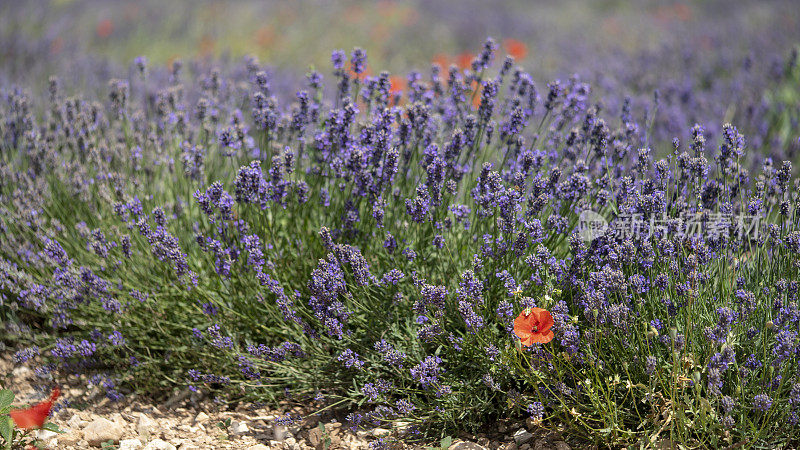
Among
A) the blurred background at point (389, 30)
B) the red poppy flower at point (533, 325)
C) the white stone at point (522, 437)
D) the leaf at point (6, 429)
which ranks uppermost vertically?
the blurred background at point (389, 30)

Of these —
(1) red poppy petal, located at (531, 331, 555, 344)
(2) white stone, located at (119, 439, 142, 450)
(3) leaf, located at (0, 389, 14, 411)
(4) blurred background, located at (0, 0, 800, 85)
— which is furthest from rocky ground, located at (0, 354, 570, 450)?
(4) blurred background, located at (0, 0, 800, 85)

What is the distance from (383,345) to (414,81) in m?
1.36

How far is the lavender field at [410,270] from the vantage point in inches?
81.7

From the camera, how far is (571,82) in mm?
2988

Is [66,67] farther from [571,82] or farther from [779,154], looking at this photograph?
[779,154]

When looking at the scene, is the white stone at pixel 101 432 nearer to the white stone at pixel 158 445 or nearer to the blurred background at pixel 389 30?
the white stone at pixel 158 445

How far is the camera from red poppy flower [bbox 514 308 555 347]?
1967 mm

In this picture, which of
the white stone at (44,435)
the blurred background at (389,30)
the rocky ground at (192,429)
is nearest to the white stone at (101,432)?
the rocky ground at (192,429)

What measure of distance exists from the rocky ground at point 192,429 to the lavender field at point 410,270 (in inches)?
1.0

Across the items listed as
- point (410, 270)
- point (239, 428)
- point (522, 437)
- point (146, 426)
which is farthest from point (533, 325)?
point (146, 426)

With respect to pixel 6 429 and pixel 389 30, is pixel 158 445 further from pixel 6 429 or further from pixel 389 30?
pixel 389 30

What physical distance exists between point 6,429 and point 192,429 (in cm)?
70

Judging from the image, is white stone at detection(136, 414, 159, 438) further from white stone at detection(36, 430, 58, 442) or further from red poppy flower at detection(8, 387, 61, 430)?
red poppy flower at detection(8, 387, 61, 430)

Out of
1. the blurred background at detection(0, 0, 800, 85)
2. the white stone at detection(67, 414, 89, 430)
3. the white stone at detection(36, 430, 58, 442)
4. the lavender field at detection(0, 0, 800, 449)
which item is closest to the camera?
the lavender field at detection(0, 0, 800, 449)
